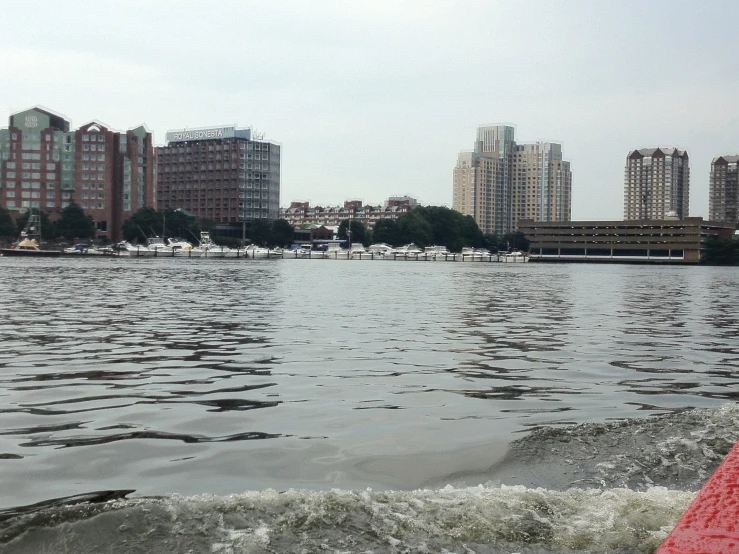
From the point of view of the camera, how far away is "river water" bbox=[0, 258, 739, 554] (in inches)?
187

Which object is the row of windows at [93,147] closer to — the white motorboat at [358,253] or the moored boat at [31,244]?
the moored boat at [31,244]

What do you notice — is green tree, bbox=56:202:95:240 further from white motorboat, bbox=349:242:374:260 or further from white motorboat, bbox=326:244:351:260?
white motorboat, bbox=349:242:374:260

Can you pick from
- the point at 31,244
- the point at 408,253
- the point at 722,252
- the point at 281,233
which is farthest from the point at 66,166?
the point at 722,252

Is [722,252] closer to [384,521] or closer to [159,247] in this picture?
[159,247]

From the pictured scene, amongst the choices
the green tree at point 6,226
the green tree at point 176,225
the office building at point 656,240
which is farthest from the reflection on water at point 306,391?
the office building at point 656,240

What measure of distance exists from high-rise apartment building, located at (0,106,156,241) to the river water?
162m

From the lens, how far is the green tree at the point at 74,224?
15950 centimetres

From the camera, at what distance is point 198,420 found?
8.53m

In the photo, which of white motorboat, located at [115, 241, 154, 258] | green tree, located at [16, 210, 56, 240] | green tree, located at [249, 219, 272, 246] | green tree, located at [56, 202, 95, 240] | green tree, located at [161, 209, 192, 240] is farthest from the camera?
green tree, located at [249, 219, 272, 246]

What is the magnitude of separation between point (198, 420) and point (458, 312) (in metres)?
18.1

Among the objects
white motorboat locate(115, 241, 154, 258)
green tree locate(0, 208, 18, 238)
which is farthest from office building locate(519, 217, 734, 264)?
green tree locate(0, 208, 18, 238)

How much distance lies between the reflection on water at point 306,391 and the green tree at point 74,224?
147 meters

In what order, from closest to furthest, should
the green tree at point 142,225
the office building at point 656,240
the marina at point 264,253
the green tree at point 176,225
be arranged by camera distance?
the marina at point 264,253
the green tree at point 142,225
the green tree at point 176,225
the office building at point 656,240

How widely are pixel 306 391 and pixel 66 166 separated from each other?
175 meters
